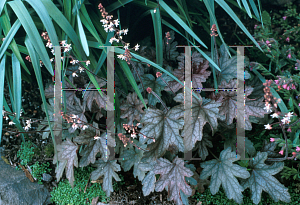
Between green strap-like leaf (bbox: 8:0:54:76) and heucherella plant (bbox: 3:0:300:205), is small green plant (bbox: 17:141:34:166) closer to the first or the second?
heucherella plant (bbox: 3:0:300:205)

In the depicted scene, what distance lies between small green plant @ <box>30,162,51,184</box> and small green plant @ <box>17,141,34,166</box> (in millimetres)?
76

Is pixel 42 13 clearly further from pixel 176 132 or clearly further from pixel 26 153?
pixel 26 153

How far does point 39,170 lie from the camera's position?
78.3 inches

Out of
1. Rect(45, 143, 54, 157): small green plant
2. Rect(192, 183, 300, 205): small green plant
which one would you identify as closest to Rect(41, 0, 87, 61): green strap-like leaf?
Rect(45, 143, 54, 157): small green plant

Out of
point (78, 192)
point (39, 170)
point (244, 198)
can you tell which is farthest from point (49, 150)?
point (244, 198)

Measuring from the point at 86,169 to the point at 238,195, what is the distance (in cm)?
114

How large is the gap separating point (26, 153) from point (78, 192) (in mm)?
555

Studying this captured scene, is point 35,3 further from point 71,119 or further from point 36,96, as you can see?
point 36,96

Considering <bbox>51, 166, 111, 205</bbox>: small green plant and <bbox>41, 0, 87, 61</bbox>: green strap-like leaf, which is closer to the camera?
<bbox>41, 0, 87, 61</bbox>: green strap-like leaf

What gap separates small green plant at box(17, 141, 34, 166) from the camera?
2025 millimetres

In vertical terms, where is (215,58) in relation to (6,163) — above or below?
above

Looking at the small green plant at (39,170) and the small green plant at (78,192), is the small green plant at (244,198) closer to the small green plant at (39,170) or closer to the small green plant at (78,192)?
the small green plant at (78,192)

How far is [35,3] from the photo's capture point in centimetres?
129

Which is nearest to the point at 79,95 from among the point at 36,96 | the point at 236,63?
the point at 36,96
